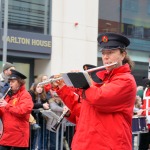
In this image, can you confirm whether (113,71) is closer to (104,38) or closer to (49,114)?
(104,38)

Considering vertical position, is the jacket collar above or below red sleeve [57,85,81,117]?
above

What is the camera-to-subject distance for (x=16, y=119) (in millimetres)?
7223

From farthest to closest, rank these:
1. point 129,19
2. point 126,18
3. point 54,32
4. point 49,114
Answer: point 129,19, point 126,18, point 54,32, point 49,114

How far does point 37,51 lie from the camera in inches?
671

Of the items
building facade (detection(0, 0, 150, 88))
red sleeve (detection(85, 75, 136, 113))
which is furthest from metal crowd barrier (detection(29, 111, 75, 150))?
red sleeve (detection(85, 75, 136, 113))

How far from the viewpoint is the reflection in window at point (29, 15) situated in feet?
54.3

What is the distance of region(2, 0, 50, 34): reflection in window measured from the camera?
16561 mm

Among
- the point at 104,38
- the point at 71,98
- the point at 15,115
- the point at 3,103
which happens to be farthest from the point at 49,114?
the point at 104,38

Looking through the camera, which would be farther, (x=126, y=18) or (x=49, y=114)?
(x=126, y=18)

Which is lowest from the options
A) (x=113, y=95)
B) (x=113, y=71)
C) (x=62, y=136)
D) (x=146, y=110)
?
(x=62, y=136)

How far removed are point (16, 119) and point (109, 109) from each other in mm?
3409

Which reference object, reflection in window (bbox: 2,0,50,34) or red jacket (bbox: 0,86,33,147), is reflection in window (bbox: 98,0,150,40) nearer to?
reflection in window (bbox: 2,0,50,34)

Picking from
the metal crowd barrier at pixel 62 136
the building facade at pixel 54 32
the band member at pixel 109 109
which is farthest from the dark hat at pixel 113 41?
the building facade at pixel 54 32

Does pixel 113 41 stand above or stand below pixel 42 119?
above
